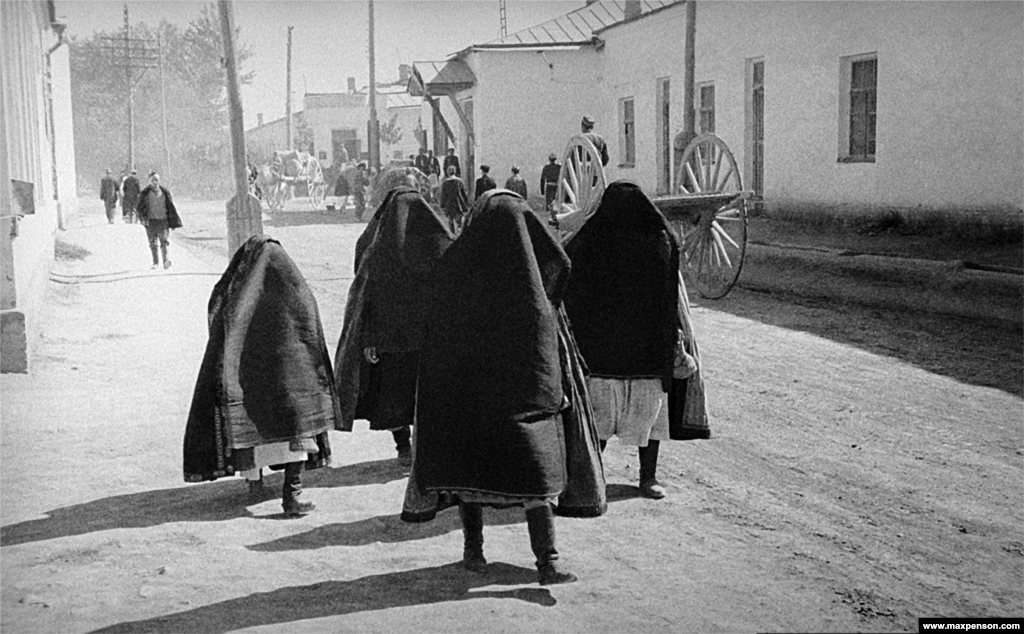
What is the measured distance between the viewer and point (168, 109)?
59.6 metres

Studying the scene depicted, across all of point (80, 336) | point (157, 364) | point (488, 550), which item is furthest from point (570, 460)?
point (80, 336)

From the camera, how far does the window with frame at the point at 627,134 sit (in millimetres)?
25078

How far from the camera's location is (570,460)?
432 centimetres

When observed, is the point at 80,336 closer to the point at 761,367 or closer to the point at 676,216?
the point at 676,216

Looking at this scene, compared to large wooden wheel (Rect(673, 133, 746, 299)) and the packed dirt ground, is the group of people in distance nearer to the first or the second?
the packed dirt ground

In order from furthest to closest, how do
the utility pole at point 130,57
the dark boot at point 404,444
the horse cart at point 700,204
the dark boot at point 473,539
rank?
the utility pole at point 130,57, the horse cart at point 700,204, the dark boot at point 404,444, the dark boot at point 473,539

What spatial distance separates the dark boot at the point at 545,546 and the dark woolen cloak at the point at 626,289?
125 centimetres

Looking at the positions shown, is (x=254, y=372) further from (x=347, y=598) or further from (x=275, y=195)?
(x=275, y=195)

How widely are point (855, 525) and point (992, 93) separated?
9707mm

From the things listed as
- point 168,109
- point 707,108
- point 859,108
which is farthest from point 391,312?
point 168,109

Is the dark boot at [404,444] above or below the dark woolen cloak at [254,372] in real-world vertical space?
below

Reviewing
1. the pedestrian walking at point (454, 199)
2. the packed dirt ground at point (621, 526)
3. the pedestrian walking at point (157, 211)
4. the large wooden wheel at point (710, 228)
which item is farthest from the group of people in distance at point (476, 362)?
the pedestrian walking at point (157, 211)

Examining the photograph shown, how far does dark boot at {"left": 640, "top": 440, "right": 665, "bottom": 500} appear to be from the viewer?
5477 millimetres

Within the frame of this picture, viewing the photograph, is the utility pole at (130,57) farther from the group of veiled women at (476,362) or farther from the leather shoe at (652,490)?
the leather shoe at (652,490)
